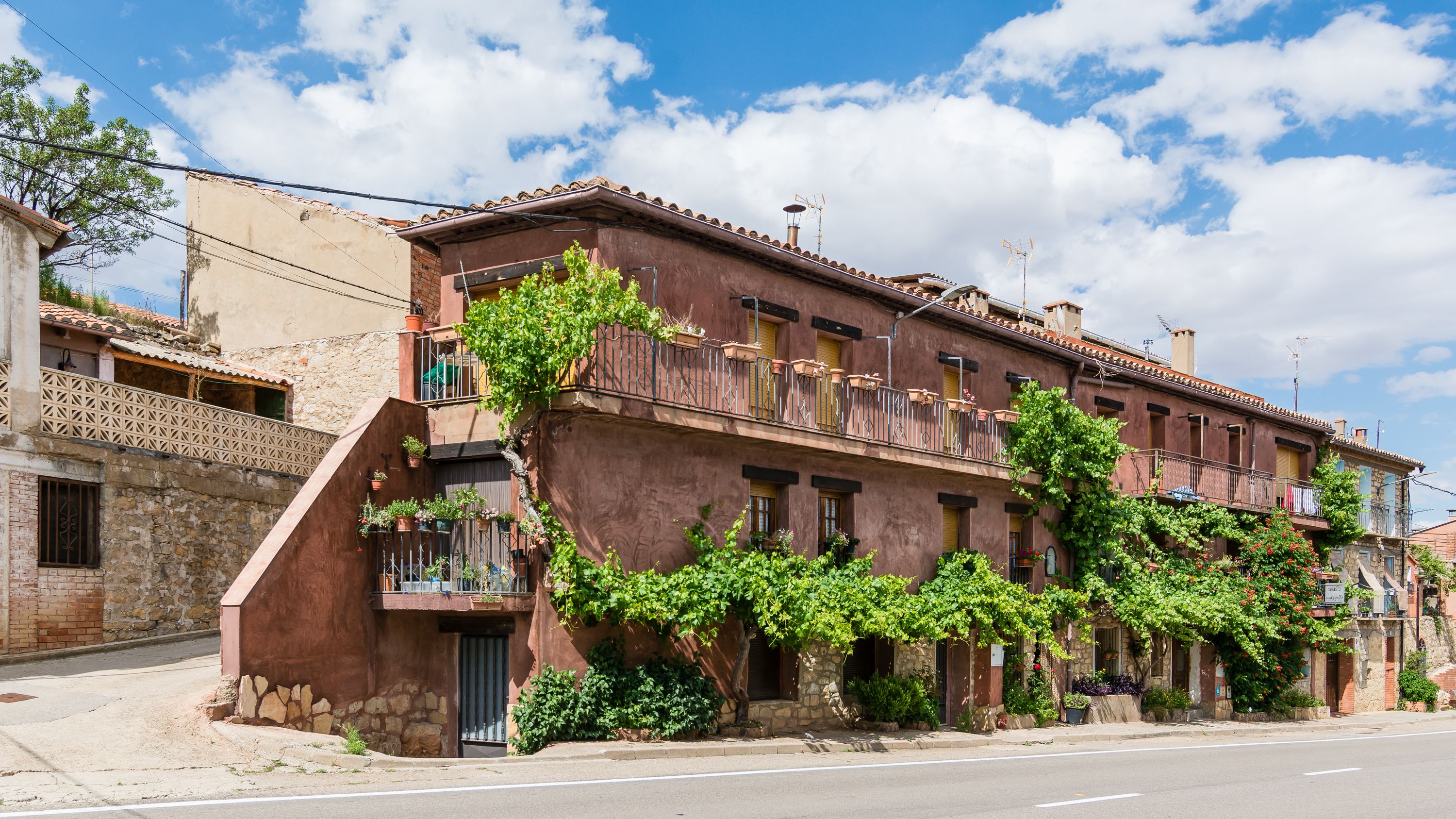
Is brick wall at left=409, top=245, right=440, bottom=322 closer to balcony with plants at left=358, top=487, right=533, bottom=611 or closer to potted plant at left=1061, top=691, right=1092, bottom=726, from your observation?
balcony with plants at left=358, top=487, right=533, bottom=611

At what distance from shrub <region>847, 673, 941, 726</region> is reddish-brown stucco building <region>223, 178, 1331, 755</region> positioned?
1.80 ft

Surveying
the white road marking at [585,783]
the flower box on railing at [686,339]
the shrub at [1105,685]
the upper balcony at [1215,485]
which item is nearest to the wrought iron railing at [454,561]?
the flower box on railing at [686,339]

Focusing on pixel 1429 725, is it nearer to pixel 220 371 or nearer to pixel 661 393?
pixel 661 393

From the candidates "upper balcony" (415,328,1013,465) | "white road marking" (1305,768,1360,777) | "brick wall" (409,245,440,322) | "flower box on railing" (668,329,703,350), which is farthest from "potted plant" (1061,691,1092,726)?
"brick wall" (409,245,440,322)

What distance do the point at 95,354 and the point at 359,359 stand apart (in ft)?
15.7

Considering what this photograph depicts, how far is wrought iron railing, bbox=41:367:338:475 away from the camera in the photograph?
1742 centimetres

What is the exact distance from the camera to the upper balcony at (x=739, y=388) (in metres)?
15.4

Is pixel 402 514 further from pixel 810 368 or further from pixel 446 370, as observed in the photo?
pixel 810 368

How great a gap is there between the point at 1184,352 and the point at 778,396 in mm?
25051

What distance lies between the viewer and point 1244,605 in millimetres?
26719

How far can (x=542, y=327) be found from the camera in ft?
47.0

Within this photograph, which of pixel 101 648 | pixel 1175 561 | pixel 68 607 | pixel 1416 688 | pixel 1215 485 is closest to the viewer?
pixel 68 607

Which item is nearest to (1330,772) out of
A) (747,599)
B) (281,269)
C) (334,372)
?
(747,599)

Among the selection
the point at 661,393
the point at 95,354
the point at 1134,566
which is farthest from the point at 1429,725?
the point at 95,354
